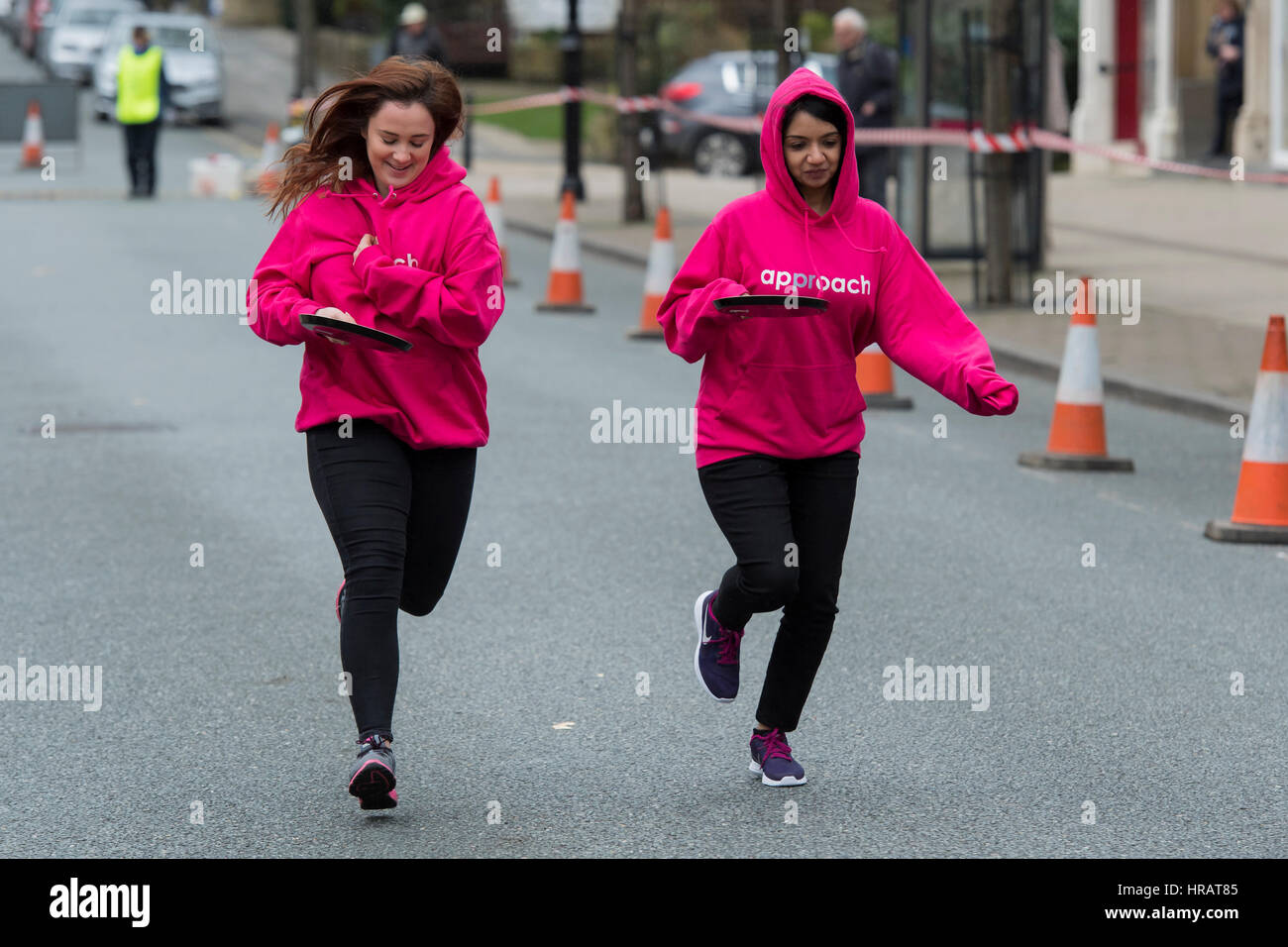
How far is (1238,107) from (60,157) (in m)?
16.3

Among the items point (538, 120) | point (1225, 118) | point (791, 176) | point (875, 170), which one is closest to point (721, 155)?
point (1225, 118)

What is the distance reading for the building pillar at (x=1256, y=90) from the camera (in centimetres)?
2684

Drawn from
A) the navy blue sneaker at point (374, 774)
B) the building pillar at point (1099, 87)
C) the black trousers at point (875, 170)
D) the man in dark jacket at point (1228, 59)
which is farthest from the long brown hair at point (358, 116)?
the building pillar at point (1099, 87)

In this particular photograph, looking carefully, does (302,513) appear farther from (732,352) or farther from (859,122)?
(859,122)

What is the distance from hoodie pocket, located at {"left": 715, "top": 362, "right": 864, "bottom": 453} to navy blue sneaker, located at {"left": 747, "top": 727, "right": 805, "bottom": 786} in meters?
0.74

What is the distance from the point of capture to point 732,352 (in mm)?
4941

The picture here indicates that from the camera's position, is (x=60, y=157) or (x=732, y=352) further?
(x=60, y=157)

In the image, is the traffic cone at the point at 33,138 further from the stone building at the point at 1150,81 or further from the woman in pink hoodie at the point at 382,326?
the woman in pink hoodie at the point at 382,326

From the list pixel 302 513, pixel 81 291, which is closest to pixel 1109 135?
pixel 81 291

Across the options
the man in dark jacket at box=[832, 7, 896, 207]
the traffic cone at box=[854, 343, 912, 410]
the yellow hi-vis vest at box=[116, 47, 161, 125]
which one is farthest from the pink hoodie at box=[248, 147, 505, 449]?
the yellow hi-vis vest at box=[116, 47, 161, 125]

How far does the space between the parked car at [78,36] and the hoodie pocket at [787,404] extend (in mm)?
38513

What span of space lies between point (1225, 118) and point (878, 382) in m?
17.6

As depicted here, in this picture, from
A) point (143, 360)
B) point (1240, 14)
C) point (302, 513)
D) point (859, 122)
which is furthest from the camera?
point (1240, 14)

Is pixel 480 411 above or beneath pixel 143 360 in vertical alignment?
above
